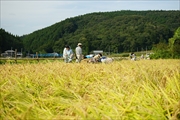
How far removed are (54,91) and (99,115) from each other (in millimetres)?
1154

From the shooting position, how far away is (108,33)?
154 metres

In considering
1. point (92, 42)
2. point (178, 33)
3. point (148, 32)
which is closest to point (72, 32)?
point (92, 42)

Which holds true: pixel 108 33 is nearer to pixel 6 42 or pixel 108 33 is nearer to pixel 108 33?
pixel 108 33

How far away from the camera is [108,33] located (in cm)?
15388

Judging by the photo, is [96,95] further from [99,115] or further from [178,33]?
[178,33]

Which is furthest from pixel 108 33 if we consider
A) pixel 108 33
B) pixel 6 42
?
pixel 6 42

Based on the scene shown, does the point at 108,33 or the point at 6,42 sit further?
the point at 108,33

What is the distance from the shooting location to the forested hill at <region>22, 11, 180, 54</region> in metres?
138

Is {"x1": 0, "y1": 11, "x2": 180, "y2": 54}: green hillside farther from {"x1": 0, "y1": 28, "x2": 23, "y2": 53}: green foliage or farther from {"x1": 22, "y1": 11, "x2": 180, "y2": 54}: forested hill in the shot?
{"x1": 0, "y1": 28, "x2": 23, "y2": 53}: green foliage

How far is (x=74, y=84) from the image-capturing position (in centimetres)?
344

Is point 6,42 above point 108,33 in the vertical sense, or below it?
below

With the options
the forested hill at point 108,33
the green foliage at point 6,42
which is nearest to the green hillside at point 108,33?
the forested hill at point 108,33

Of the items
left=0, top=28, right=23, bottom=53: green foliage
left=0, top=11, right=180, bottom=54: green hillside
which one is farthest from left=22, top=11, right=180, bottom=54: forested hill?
left=0, top=28, right=23, bottom=53: green foliage

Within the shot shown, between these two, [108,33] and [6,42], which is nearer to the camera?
[6,42]
